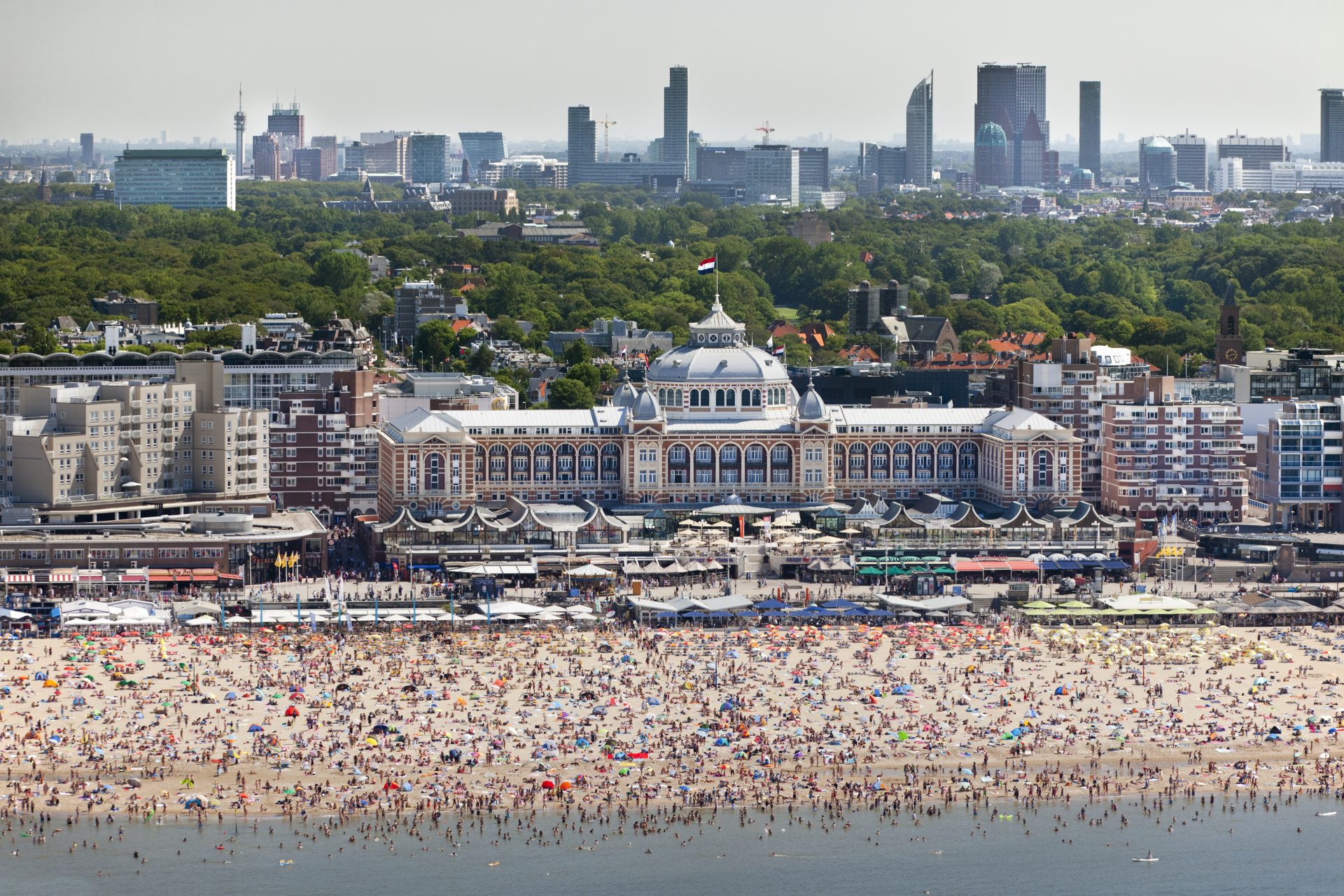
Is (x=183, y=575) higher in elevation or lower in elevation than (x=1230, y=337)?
lower

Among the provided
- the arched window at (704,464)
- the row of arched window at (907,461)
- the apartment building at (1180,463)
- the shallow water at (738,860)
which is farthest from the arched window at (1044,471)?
the shallow water at (738,860)

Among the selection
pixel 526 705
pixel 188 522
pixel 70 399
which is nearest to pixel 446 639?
pixel 526 705

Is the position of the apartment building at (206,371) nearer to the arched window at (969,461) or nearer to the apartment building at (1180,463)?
the arched window at (969,461)

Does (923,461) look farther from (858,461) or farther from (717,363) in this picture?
(717,363)

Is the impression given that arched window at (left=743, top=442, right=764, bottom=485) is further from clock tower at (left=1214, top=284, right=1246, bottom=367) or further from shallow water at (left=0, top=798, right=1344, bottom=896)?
shallow water at (left=0, top=798, right=1344, bottom=896)

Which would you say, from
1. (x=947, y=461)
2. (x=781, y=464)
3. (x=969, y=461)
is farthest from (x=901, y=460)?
(x=781, y=464)
